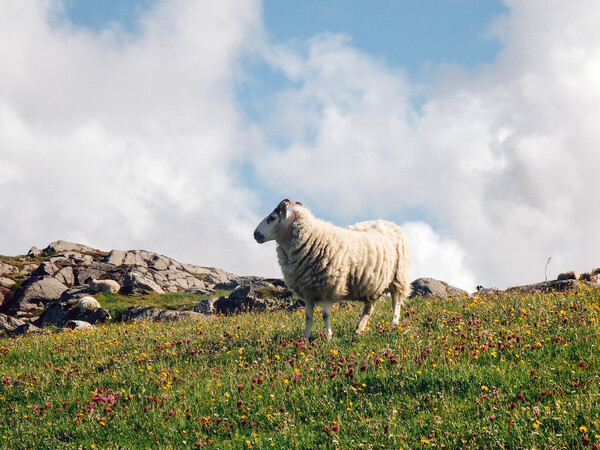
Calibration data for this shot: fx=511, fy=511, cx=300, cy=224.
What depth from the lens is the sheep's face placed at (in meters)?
13.8

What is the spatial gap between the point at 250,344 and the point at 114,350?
4.70 meters

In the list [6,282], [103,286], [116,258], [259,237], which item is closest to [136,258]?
[116,258]

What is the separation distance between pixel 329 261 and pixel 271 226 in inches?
76.6

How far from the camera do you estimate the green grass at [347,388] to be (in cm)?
678

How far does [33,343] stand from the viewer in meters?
18.4

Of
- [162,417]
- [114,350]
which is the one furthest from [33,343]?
[162,417]

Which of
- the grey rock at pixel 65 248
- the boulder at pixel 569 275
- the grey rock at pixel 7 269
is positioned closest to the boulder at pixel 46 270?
the grey rock at pixel 7 269

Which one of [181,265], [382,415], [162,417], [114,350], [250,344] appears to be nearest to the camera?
[382,415]

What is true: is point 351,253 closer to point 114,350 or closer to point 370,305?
point 370,305

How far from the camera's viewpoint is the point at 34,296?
193 ft

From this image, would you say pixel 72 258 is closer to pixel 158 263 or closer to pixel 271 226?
pixel 158 263

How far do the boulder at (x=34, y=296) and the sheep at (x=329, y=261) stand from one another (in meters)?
51.0

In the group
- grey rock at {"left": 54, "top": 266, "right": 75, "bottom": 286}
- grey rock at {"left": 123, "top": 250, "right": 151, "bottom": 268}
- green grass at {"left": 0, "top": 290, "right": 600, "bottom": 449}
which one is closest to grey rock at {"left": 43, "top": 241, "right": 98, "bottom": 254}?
grey rock at {"left": 123, "top": 250, "right": 151, "bottom": 268}

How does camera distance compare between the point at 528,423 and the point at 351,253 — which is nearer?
the point at 528,423
